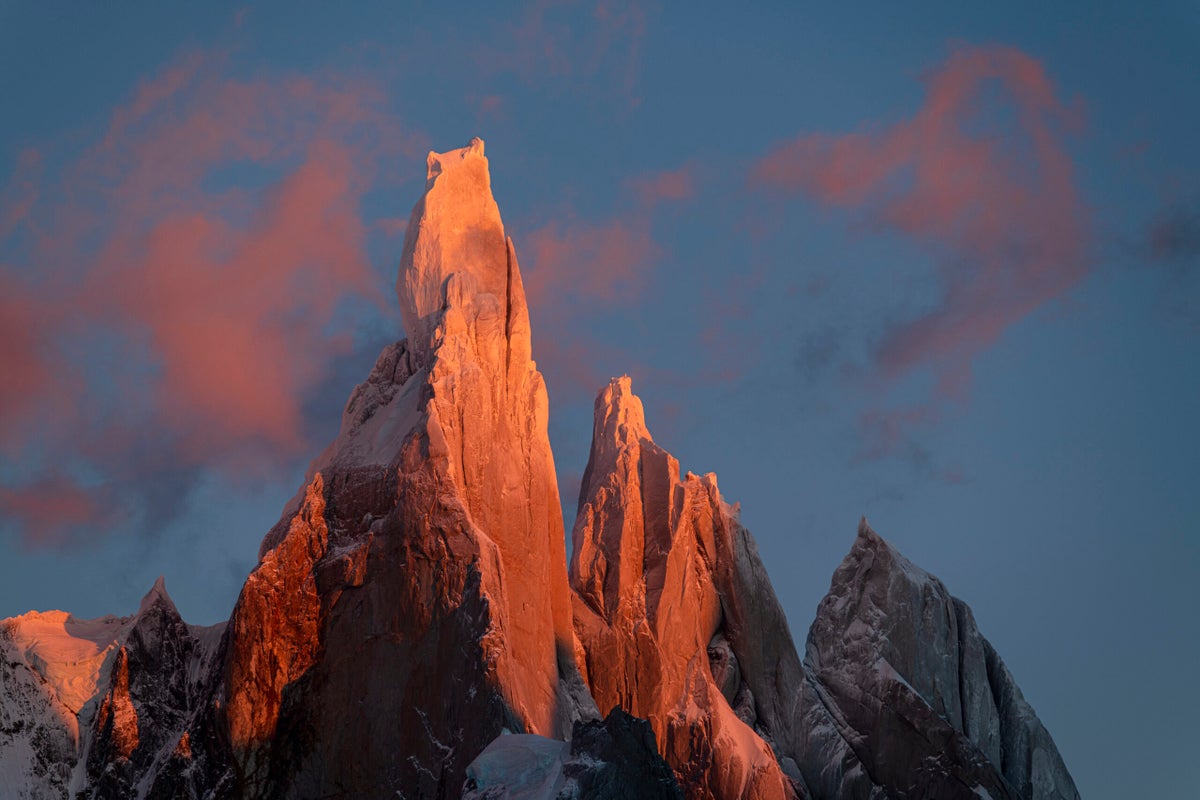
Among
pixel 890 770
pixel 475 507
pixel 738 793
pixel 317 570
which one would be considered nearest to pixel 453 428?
pixel 475 507

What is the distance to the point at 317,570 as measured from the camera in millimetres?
64375

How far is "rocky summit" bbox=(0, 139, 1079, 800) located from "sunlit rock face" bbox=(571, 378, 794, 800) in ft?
0.35

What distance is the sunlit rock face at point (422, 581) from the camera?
201 ft

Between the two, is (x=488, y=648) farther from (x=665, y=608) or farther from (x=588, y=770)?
(x=665, y=608)

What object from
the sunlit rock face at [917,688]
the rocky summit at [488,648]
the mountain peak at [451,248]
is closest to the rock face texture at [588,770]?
the rocky summit at [488,648]

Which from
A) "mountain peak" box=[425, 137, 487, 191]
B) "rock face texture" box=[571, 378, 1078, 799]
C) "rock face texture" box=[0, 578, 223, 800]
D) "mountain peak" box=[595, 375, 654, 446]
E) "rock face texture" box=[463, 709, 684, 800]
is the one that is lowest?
"rock face texture" box=[463, 709, 684, 800]

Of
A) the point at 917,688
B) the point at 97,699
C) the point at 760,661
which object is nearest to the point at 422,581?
the point at 97,699

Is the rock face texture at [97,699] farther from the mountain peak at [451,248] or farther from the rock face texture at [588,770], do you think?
the mountain peak at [451,248]

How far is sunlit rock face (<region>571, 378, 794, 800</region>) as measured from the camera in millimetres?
69438

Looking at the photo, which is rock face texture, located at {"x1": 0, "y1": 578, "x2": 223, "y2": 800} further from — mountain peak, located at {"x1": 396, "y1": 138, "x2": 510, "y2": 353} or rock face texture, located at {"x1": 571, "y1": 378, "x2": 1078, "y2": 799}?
rock face texture, located at {"x1": 571, "y1": 378, "x2": 1078, "y2": 799}

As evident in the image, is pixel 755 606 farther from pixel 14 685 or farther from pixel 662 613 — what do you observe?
pixel 14 685

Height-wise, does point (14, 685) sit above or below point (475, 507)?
below

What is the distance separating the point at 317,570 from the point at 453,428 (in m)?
7.18

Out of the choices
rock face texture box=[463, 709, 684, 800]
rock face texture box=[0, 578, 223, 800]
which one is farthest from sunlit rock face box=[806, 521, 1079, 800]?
rock face texture box=[0, 578, 223, 800]
